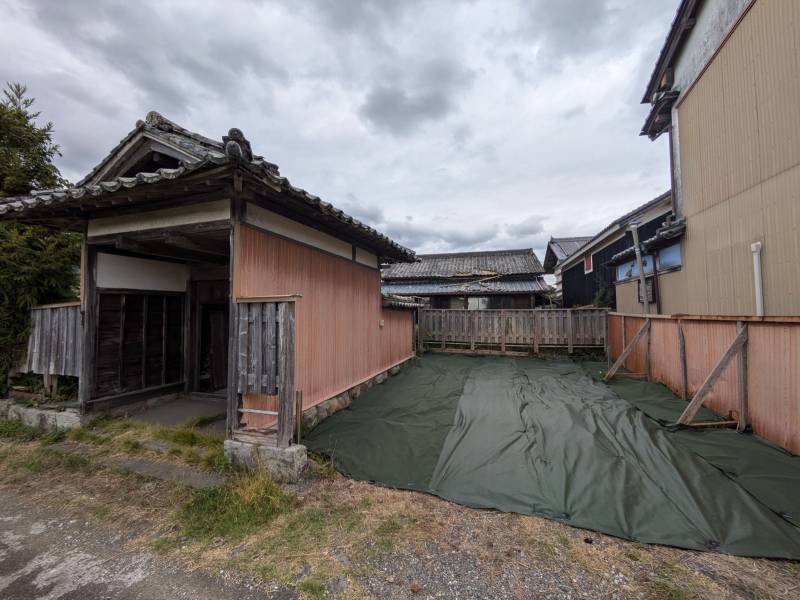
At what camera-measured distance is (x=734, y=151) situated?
218 inches

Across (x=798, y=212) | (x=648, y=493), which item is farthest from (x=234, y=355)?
(x=798, y=212)

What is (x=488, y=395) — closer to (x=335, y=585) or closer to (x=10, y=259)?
(x=335, y=585)

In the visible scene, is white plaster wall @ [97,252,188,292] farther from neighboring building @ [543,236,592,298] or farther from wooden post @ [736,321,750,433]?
neighboring building @ [543,236,592,298]

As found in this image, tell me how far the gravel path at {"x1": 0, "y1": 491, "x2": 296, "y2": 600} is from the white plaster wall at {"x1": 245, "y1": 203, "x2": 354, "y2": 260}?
3.23 meters

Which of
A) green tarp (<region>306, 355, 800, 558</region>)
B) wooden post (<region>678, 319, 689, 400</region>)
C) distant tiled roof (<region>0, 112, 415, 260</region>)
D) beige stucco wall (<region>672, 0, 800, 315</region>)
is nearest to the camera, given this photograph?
green tarp (<region>306, 355, 800, 558</region>)

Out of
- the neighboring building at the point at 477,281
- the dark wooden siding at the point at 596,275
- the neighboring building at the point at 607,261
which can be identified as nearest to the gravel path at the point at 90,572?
the neighboring building at the point at 607,261

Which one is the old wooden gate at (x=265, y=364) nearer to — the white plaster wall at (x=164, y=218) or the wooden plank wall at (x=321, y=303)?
the wooden plank wall at (x=321, y=303)

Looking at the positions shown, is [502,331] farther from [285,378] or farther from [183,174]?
[183,174]

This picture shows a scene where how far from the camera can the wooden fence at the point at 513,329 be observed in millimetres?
10523

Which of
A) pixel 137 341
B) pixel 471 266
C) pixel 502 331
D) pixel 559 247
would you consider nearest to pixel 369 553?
pixel 137 341

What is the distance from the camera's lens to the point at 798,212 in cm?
432

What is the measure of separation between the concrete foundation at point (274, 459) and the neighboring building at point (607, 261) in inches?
345

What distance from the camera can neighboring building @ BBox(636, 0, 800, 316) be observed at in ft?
14.8

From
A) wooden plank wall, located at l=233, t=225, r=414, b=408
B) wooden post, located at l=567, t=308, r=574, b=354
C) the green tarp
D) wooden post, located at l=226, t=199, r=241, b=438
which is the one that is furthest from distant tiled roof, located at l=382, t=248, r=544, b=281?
wooden post, located at l=226, t=199, r=241, b=438
